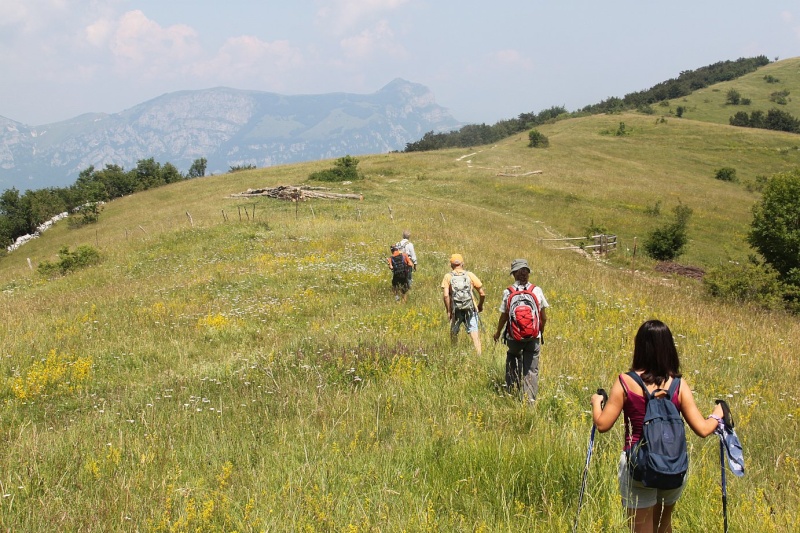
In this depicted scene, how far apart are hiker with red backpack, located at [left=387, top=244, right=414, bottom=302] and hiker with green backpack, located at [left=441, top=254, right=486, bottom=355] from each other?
384 cm

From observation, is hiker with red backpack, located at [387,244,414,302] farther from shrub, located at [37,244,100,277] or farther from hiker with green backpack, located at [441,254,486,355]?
shrub, located at [37,244,100,277]

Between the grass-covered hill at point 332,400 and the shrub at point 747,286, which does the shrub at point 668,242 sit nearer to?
the shrub at point 747,286

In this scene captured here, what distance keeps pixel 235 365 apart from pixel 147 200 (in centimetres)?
5083

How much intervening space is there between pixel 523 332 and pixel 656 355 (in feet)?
8.37

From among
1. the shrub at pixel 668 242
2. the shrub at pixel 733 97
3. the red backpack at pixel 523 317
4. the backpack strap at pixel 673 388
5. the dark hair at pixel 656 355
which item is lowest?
the shrub at pixel 668 242

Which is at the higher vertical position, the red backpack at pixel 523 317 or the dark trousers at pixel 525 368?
the red backpack at pixel 523 317

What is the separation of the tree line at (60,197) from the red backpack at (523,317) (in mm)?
66475

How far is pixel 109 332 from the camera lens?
34.0 ft

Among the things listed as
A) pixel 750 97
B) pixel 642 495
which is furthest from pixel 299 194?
pixel 750 97

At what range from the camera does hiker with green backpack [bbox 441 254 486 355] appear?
8273mm

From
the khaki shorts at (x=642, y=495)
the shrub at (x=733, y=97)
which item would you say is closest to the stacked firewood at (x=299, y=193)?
the khaki shorts at (x=642, y=495)

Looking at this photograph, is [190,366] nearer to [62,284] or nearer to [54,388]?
[54,388]

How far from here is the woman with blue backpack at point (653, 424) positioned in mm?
2902

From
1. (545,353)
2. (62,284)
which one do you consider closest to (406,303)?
(545,353)
